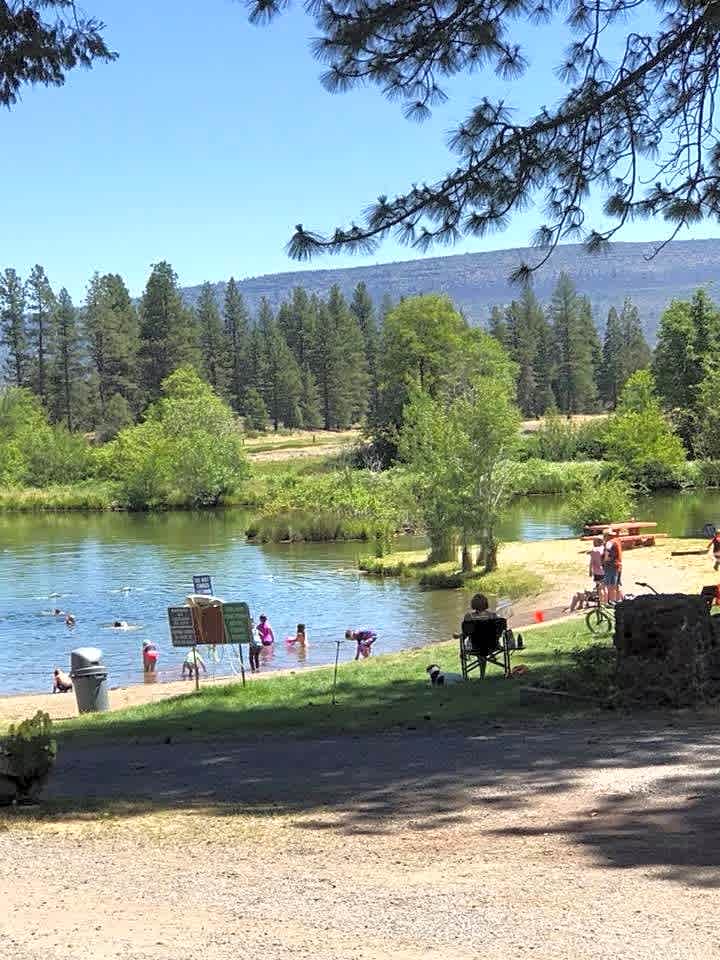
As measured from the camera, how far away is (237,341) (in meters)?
122

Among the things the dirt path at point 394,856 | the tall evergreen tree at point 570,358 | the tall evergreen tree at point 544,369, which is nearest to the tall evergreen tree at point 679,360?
the tall evergreen tree at point 544,369

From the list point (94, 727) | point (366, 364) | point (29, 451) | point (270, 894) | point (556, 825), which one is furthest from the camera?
point (366, 364)

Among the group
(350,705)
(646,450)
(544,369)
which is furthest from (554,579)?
(544,369)

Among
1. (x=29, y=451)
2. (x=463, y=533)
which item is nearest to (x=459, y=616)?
(x=463, y=533)

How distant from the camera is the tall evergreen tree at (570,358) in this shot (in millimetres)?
124812

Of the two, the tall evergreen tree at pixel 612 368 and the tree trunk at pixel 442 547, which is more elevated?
the tall evergreen tree at pixel 612 368

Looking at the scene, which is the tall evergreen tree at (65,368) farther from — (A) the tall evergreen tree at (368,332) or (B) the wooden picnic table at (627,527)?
(B) the wooden picnic table at (627,527)

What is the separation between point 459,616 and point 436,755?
19595 mm

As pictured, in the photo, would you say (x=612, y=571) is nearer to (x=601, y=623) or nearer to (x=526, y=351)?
(x=601, y=623)

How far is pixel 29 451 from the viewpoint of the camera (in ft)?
271

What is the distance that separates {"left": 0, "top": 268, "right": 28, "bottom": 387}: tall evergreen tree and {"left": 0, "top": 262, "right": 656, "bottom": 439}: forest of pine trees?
98 mm

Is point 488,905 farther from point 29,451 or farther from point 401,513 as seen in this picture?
point 29,451

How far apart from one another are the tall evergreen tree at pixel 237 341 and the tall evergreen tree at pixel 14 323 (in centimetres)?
2013

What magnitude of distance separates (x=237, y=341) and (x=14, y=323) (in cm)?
2281
